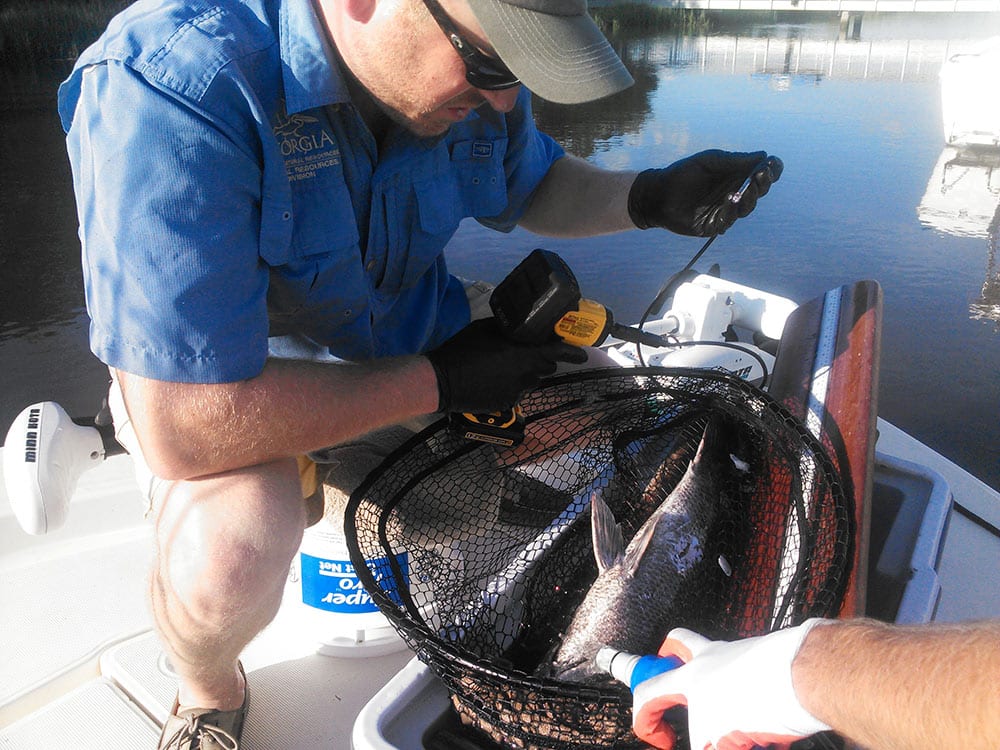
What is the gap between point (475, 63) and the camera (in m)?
1.55

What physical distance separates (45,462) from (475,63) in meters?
1.47

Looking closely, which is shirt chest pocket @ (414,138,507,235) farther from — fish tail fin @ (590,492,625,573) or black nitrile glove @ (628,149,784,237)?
fish tail fin @ (590,492,625,573)

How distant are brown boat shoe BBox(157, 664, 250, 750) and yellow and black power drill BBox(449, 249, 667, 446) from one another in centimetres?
86

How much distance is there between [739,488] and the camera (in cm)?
202

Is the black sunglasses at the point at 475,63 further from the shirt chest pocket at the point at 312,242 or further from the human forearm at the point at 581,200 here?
the human forearm at the point at 581,200

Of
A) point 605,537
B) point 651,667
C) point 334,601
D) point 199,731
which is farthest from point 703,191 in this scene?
point 199,731

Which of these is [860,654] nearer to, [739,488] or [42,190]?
[739,488]

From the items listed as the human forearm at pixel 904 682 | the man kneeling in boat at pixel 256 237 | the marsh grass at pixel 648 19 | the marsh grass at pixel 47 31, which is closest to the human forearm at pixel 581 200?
the man kneeling in boat at pixel 256 237

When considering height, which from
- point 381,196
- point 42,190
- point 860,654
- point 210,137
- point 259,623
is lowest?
point 42,190

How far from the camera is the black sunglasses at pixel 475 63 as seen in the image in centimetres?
150

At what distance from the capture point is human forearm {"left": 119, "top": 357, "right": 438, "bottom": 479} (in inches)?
62.2

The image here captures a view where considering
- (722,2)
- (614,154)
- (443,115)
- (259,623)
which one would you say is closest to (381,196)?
(443,115)

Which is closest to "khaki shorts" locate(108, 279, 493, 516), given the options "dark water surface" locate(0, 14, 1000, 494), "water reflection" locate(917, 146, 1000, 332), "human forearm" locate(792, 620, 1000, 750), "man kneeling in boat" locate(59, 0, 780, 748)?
"man kneeling in boat" locate(59, 0, 780, 748)

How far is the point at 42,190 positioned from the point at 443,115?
9.54 meters
